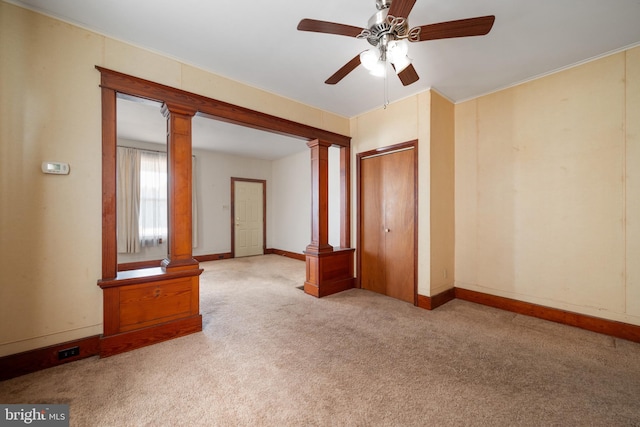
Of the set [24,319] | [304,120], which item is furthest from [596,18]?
[24,319]

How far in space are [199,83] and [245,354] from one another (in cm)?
277

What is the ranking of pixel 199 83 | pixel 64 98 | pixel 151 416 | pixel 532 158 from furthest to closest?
pixel 532 158, pixel 199 83, pixel 64 98, pixel 151 416

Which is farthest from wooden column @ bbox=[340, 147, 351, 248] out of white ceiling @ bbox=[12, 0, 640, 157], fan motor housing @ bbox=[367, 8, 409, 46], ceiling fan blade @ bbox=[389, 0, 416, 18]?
ceiling fan blade @ bbox=[389, 0, 416, 18]

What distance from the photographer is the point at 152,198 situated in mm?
5598

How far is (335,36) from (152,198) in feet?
17.2

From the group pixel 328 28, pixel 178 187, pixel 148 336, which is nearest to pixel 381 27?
pixel 328 28

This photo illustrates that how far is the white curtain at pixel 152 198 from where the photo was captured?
5.52 meters

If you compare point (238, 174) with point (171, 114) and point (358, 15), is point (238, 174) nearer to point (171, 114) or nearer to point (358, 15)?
point (171, 114)

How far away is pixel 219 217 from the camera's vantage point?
21.9 feet

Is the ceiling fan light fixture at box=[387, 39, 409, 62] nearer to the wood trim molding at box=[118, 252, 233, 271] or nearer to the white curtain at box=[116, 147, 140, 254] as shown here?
the wood trim molding at box=[118, 252, 233, 271]

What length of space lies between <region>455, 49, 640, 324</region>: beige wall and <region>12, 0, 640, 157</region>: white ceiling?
0.33 m

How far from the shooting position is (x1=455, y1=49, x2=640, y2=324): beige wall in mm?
2467

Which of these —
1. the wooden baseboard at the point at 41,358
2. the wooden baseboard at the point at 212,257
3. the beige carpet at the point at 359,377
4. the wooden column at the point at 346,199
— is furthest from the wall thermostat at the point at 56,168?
the wooden baseboard at the point at 212,257

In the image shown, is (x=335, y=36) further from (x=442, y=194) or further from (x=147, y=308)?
(x=147, y=308)
